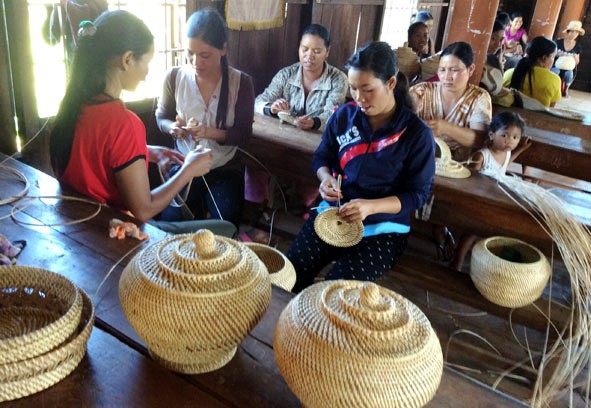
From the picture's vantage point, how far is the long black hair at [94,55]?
4.81ft

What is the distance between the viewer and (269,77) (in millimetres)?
3949

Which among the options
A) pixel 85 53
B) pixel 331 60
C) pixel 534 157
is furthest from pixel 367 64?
pixel 331 60

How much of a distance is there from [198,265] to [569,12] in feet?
37.8

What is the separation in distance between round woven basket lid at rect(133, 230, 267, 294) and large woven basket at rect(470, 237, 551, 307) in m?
1.40

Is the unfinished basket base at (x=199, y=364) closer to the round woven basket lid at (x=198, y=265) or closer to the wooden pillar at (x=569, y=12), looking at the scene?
the round woven basket lid at (x=198, y=265)

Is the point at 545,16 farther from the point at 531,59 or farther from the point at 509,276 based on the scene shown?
the point at 509,276

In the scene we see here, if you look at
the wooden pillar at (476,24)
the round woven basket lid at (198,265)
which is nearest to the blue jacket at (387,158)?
the round woven basket lid at (198,265)

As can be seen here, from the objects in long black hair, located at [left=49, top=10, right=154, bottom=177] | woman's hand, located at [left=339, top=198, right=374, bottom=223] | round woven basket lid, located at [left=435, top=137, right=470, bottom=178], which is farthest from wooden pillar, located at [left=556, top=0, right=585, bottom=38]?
long black hair, located at [left=49, top=10, right=154, bottom=177]

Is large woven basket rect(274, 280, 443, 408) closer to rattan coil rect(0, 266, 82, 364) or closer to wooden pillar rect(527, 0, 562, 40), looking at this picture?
rattan coil rect(0, 266, 82, 364)

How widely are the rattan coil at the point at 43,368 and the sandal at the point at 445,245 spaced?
2.81m

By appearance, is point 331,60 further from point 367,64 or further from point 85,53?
point 85,53

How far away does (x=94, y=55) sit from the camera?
4.83 feet

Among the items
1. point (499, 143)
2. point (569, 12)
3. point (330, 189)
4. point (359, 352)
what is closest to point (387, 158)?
point (330, 189)

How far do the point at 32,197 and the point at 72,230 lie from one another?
0.30 metres
